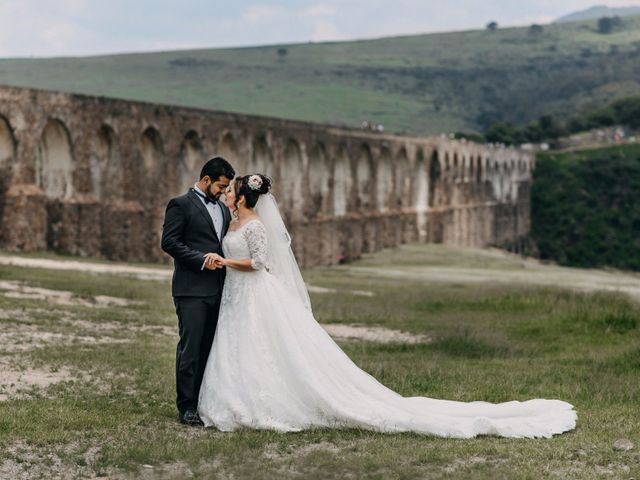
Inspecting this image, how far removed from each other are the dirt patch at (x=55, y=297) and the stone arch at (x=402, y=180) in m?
40.3

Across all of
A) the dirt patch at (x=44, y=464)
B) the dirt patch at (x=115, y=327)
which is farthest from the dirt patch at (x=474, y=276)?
the dirt patch at (x=44, y=464)

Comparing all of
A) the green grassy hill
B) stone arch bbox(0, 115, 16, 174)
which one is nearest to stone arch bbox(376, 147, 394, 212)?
stone arch bbox(0, 115, 16, 174)

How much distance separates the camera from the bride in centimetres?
911

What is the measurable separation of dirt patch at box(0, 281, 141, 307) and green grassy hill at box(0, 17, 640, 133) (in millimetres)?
93842

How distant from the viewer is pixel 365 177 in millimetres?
56156

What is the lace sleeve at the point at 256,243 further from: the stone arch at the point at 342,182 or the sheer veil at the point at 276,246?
the stone arch at the point at 342,182

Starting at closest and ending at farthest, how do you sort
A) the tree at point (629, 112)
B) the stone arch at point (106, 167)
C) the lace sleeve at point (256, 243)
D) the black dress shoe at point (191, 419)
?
the black dress shoe at point (191, 419), the lace sleeve at point (256, 243), the stone arch at point (106, 167), the tree at point (629, 112)

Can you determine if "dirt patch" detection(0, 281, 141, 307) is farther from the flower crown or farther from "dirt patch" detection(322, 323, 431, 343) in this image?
the flower crown

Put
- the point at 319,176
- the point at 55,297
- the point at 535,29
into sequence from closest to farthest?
1. the point at 55,297
2. the point at 319,176
3. the point at 535,29

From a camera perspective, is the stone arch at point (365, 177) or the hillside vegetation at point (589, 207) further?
the hillside vegetation at point (589, 207)

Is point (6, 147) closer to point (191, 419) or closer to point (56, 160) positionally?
point (56, 160)

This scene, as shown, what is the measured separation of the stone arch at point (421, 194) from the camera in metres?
62.3

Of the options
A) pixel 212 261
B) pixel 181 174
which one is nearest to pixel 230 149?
pixel 181 174

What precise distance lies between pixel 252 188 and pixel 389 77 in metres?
138
